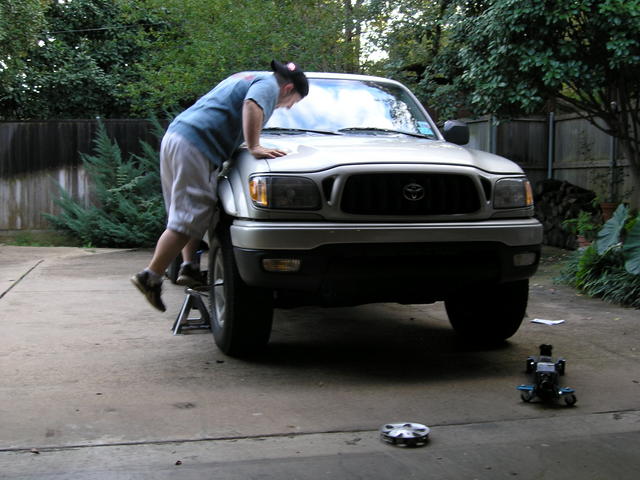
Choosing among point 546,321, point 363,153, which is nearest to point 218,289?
point 363,153

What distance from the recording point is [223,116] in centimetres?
486

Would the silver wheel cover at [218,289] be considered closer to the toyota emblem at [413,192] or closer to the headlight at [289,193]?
the headlight at [289,193]

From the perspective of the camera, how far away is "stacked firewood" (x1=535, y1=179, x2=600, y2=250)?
11.1m

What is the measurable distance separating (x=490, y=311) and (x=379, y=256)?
1.23 metres

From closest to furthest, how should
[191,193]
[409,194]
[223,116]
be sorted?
[409,194] → [191,193] → [223,116]

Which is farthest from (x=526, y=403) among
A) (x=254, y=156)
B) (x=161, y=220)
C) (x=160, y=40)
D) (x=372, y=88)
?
(x=160, y=40)

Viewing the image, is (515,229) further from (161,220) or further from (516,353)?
(161,220)

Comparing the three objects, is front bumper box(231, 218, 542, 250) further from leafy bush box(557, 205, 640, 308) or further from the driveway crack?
the driveway crack

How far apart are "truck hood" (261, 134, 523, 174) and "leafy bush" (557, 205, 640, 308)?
2618mm

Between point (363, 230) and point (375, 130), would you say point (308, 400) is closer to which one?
point (363, 230)

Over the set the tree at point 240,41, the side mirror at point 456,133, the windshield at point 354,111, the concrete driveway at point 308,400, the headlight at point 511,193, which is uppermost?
the tree at point 240,41

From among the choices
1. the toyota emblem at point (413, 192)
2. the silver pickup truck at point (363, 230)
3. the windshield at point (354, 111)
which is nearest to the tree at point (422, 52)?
the windshield at point (354, 111)

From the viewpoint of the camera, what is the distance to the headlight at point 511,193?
Result: 4539 mm

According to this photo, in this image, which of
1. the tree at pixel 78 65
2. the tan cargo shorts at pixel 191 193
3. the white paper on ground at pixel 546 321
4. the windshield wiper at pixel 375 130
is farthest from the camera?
the tree at pixel 78 65
